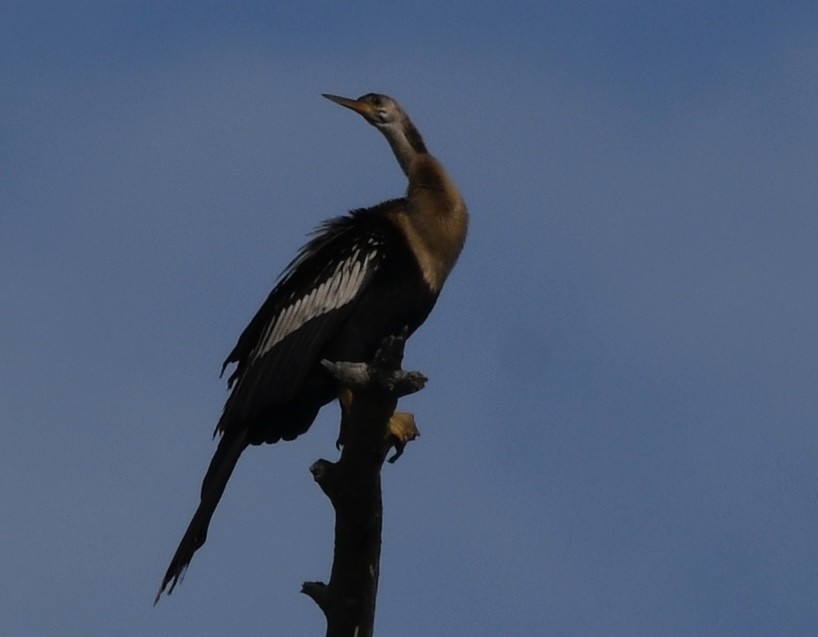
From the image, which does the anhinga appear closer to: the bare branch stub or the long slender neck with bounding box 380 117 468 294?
the long slender neck with bounding box 380 117 468 294

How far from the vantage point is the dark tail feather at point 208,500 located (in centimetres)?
643

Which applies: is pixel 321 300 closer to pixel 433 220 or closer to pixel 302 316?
pixel 302 316

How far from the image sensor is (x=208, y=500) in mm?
6633

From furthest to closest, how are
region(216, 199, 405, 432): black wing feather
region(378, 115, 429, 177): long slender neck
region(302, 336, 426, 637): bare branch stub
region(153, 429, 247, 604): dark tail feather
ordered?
region(378, 115, 429, 177): long slender neck → region(216, 199, 405, 432): black wing feather → region(153, 429, 247, 604): dark tail feather → region(302, 336, 426, 637): bare branch stub

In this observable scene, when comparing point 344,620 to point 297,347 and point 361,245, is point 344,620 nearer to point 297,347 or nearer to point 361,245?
point 297,347

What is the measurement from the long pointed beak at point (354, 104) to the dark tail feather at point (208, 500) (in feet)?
7.59

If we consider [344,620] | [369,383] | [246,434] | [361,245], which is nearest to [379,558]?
[344,620]

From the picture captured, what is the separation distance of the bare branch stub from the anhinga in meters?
1.43

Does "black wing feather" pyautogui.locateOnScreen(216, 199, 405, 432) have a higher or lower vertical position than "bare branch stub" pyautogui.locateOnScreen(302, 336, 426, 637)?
higher

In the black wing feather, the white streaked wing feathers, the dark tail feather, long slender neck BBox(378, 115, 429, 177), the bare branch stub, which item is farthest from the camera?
long slender neck BBox(378, 115, 429, 177)

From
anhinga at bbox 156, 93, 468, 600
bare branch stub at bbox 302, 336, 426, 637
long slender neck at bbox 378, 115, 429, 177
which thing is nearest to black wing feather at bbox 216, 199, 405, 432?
anhinga at bbox 156, 93, 468, 600

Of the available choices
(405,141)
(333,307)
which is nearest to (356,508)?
(333,307)

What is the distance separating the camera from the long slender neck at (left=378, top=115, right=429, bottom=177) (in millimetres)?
8484

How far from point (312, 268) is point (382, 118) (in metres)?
1.36
